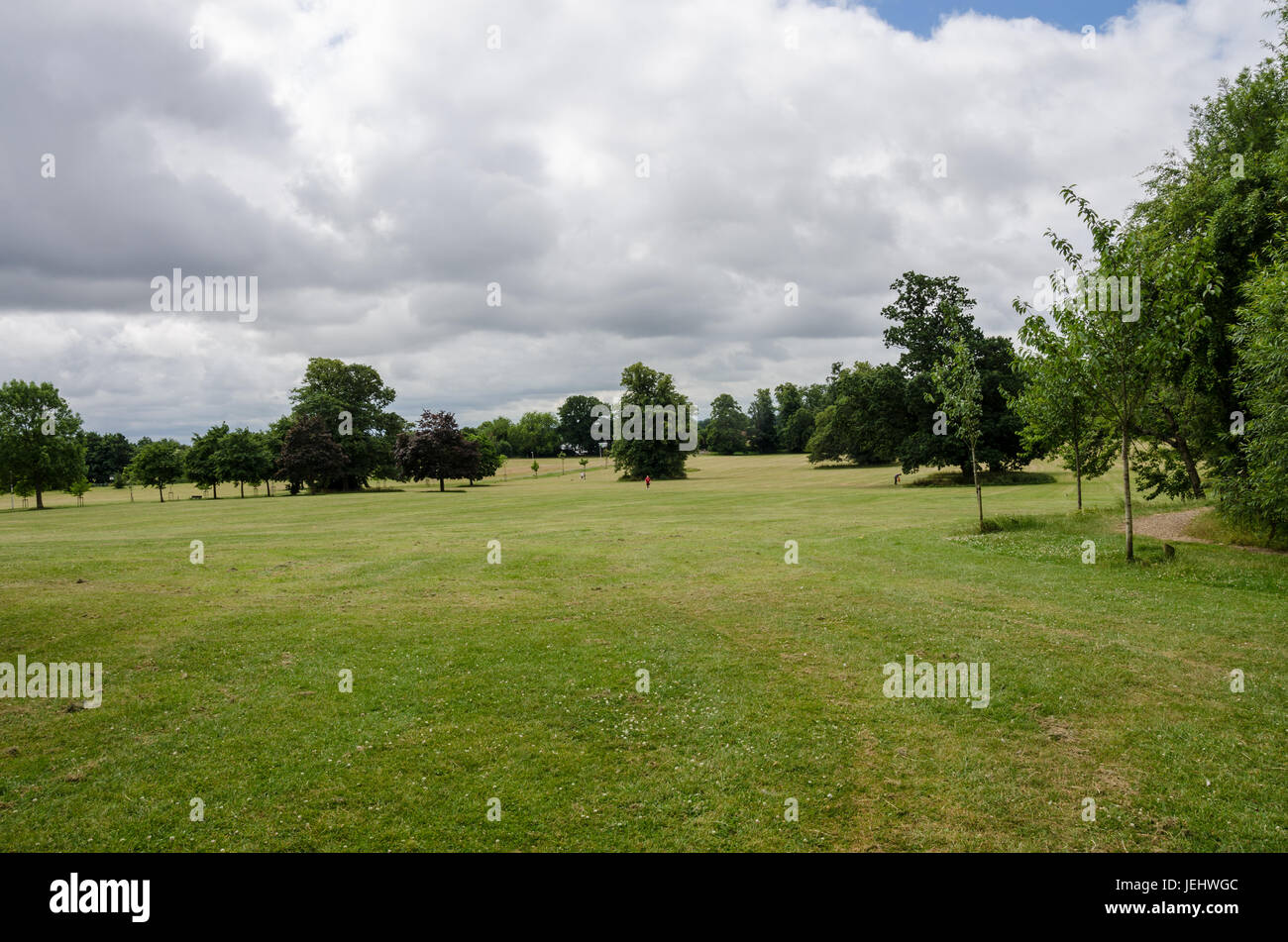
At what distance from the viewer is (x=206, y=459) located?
299 feet

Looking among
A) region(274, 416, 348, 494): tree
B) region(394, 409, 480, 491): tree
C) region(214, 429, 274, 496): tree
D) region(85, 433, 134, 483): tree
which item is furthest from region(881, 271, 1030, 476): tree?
region(85, 433, 134, 483): tree

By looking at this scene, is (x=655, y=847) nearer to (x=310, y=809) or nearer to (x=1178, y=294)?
(x=310, y=809)

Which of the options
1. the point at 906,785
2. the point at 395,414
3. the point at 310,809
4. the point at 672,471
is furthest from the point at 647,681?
the point at 395,414

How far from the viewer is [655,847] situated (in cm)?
679

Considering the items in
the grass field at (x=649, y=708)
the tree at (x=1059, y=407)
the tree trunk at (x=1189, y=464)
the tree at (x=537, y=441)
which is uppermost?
the tree at (x=537, y=441)

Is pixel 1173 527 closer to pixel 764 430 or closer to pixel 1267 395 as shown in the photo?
pixel 1267 395

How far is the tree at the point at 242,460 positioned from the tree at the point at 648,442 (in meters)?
47.0

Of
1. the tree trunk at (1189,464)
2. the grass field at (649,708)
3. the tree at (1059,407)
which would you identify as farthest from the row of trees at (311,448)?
the tree trunk at (1189,464)

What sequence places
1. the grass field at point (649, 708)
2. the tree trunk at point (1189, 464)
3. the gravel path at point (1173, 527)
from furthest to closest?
the tree trunk at point (1189, 464) < the gravel path at point (1173, 527) < the grass field at point (649, 708)

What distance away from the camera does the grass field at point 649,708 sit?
725cm

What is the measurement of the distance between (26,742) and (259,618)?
612 centimetres

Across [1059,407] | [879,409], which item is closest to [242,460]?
[879,409]

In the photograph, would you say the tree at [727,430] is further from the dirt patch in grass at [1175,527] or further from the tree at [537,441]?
the dirt patch in grass at [1175,527]
